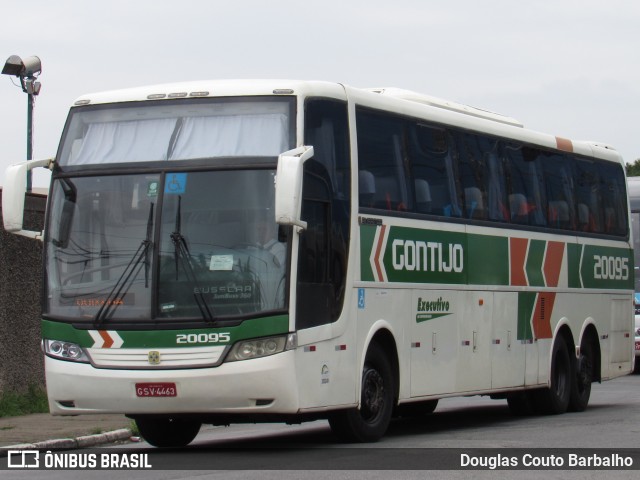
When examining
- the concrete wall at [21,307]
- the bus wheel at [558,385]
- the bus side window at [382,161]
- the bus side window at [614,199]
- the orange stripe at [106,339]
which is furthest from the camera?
the bus side window at [614,199]

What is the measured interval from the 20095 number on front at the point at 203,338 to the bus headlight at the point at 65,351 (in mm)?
998

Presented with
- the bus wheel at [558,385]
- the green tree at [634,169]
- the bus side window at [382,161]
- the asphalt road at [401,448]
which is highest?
the green tree at [634,169]

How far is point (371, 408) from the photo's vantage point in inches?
578

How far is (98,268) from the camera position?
44.0 ft

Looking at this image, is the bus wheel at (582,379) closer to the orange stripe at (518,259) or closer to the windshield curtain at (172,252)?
the orange stripe at (518,259)

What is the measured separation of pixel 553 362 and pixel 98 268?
813cm

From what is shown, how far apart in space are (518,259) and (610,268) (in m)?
3.71

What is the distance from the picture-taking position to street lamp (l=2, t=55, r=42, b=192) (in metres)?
21.0

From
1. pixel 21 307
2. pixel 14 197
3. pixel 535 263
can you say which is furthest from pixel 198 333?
pixel 21 307

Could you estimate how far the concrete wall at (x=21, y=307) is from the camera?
19891mm

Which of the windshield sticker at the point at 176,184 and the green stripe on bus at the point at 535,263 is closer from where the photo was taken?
the windshield sticker at the point at 176,184

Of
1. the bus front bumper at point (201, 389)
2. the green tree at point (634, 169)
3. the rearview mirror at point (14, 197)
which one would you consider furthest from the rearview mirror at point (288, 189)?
the green tree at point (634, 169)

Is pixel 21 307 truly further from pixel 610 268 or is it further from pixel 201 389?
pixel 610 268

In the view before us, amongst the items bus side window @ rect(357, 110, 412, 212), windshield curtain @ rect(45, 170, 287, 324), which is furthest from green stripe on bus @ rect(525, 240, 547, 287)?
windshield curtain @ rect(45, 170, 287, 324)
